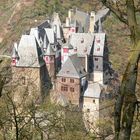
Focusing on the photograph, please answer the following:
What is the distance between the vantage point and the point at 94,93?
38.4 metres

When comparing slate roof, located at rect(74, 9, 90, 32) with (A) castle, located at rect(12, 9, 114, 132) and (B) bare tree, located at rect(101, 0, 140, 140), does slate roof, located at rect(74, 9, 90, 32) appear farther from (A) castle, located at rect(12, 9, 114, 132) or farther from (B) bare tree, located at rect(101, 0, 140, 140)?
(B) bare tree, located at rect(101, 0, 140, 140)

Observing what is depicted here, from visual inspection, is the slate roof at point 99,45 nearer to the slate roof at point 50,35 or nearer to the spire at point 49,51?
the slate roof at point 50,35

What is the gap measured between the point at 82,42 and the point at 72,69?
15.3ft

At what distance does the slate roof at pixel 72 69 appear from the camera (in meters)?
39.2

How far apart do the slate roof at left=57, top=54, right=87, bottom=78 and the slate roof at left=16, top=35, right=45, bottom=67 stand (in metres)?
2.43

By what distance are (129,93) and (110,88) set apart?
3568cm

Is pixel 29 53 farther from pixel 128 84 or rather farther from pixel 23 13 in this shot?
pixel 128 84

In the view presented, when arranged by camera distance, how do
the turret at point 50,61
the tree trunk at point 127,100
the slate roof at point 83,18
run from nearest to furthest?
1. the tree trunk at point 127,100
2. the turret at point 50,61
3. the slate roof at point 83,18

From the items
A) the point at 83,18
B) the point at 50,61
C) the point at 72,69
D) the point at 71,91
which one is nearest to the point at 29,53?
the point at 50,61

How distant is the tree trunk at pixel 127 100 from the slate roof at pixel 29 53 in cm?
3479

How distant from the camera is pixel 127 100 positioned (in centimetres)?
470

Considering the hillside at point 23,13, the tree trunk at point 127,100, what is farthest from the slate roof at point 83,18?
the tree trunk at point 127,100

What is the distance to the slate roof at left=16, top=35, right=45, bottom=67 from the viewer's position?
3975 cm

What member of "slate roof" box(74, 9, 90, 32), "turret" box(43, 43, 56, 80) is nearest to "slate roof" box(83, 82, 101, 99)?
"turret" box(43, 43, 56, 80)
